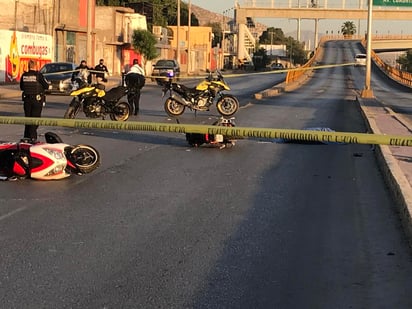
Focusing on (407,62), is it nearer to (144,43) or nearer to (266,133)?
(144,43)

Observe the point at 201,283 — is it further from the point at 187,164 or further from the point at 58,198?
the point at 187,164

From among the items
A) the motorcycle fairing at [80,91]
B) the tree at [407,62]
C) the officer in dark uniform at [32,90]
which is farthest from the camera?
the tree at [407,62]

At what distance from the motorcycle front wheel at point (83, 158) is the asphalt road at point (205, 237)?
1.04 ft

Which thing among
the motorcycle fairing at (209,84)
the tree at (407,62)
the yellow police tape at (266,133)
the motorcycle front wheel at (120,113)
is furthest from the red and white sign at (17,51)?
the tree at (407,62)

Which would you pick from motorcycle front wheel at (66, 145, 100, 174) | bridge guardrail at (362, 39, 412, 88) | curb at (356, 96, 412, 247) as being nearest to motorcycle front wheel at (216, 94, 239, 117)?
curb at (356, 96, 412, 247)

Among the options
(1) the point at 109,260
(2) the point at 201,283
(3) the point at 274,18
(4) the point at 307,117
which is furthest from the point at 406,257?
(3) the point at 274,18

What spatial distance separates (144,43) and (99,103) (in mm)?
49307

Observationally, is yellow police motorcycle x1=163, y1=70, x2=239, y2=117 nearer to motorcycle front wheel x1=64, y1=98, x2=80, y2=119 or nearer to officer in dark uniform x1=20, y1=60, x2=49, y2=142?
motorcycle front wheel x1=64, y1=98, x2=80, y2=119

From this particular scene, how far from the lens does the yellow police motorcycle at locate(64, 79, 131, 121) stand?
18469 mm

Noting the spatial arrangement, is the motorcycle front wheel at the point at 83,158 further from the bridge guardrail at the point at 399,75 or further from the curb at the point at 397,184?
the bridge guardrail at the point at 399,75

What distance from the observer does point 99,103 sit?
736 inches

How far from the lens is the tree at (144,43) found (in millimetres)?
66750

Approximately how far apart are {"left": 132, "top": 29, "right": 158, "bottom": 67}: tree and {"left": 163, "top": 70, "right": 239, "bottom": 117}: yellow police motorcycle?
1861 inches

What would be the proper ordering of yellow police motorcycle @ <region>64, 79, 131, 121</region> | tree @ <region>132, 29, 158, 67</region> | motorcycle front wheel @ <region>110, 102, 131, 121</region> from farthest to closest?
tree @ <region>132, 29, 158, 67</region>
motorcycle front wheel @ <region>110, 102, 131, 121</region>
yellow police motorcycle @ <region>64, 79, 131, 121</region>
